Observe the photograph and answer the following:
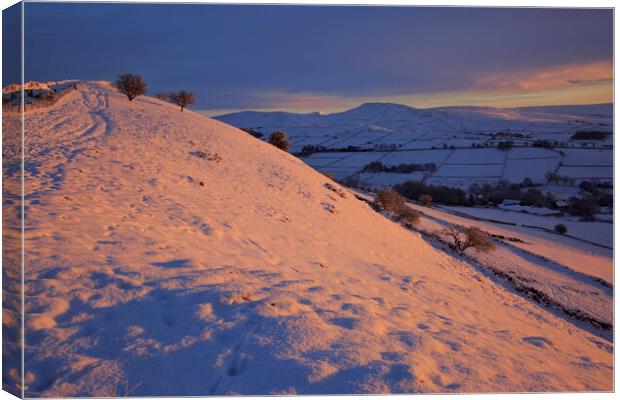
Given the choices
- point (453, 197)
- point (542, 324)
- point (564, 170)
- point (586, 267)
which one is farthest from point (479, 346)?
point (453, 197)

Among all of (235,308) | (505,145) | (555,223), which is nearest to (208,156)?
(235,308)

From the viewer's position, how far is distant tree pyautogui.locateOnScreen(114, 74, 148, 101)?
23.0 metres

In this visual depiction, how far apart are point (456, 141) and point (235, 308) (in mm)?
47493

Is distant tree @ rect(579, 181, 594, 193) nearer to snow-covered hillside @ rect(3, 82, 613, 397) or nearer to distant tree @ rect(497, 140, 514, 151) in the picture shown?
snow-covered hillside @ rect(3, 82, 613, 397)

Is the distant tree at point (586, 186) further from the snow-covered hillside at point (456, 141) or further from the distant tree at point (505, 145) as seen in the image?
the distant tree at point (505, 145)

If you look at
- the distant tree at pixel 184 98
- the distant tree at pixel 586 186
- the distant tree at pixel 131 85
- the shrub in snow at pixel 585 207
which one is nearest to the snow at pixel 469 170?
the shrub in snow at pixel 585 207

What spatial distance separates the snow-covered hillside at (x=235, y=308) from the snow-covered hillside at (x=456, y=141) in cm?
385

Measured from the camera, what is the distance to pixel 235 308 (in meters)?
4.64

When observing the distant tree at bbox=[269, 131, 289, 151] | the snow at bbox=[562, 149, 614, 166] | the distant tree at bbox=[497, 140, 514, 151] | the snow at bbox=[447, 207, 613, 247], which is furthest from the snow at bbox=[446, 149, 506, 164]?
the distant tree at bbox=[269, 131, 289, 151]

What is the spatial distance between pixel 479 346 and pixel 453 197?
28.3m

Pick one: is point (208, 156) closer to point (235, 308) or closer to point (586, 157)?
point (235, 308)

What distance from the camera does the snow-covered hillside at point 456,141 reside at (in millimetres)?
10067

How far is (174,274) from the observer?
5.34 meters

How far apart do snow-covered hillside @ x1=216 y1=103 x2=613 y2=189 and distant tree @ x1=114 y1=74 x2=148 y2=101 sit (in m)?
5.68
